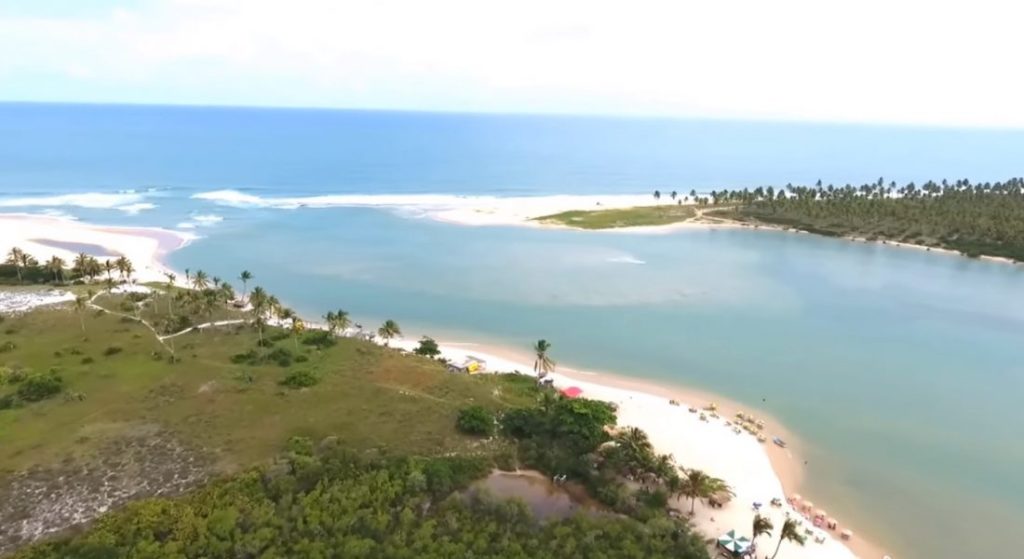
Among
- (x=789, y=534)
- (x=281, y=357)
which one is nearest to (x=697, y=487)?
(x=789, y=534)

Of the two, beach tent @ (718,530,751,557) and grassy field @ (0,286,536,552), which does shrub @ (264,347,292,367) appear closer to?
grassy field @ (0,286,536,552)

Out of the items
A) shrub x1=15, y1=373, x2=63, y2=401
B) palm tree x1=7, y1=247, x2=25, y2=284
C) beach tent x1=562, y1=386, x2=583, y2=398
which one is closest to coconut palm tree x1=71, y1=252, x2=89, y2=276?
palm tree x1=7, y1=247, x2=25, y2=284

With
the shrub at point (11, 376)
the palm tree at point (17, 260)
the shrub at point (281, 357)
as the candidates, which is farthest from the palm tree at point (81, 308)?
the shrub at point (281, 357)

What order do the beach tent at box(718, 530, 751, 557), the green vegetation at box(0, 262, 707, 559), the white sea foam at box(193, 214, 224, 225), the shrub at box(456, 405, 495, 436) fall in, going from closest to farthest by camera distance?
1. the green vegetation at box(0, 262, 707, 559)
2. the beach tent at box(718, 530, 751, 557)
3. the shrub at box(456, 405, 495, 436)
4. the white sea foam at box(193, 214, 224, 225)

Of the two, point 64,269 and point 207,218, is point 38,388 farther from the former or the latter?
point 207,218

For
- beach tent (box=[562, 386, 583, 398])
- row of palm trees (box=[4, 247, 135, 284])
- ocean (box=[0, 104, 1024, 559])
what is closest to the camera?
ocean (box=[0, 104, 1024, 559])

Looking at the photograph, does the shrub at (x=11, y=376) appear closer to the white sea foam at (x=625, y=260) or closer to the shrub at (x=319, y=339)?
the shrub at (x=319, y=339)

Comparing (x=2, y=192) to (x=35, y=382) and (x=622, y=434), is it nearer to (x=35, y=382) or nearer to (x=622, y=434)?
(x=35, y=382)
